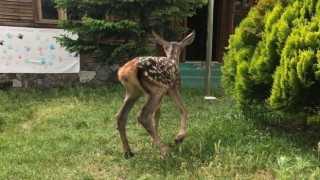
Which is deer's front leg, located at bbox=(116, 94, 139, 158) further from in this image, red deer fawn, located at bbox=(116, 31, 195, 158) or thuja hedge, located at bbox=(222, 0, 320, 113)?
thuja hedge, located at bbox=(222, 0, 320, 113)

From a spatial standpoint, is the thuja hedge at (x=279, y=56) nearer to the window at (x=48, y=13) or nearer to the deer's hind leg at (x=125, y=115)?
the deer's hind leg at (x=125, y=115)

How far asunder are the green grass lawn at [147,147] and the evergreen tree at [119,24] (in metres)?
1.90

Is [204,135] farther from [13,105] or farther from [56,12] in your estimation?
[56,12]

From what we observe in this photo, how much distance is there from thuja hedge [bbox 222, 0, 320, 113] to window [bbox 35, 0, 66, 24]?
222 inches

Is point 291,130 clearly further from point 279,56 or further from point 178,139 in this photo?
point 178,139

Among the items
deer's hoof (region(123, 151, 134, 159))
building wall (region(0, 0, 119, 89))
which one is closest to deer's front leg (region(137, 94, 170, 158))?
deer's hoof (region(123, 151, 134, 159))

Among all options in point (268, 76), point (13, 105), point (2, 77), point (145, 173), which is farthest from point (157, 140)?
point (2, 77)

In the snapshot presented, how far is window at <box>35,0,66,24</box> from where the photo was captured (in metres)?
10.1

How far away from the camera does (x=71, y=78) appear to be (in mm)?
10625

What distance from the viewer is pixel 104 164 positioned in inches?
179

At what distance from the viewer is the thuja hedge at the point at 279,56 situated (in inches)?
176

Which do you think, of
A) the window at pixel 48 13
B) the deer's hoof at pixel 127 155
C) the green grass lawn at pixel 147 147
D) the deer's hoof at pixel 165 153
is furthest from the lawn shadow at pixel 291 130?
the window at pixel 48 13

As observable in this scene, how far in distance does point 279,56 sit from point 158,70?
165 cm

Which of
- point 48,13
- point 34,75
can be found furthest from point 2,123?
point 48,13
